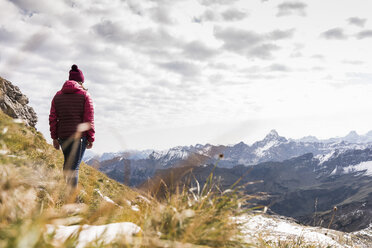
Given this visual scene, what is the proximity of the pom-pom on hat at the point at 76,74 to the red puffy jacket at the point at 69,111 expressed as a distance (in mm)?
559

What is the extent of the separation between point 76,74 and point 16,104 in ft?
112

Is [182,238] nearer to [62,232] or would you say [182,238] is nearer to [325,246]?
[62,232]

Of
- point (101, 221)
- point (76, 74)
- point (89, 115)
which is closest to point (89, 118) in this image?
point (89, 115)

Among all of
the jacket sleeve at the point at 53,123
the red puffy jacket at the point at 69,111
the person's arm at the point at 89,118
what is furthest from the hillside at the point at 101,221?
the jacket sleeve at the point at 53,123

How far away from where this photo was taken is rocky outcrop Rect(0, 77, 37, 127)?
31375 mm

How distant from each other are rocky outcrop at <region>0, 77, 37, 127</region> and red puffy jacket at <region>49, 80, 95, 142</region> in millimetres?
29065

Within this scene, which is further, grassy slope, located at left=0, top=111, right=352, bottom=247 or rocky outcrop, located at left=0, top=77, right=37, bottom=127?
rocky outcrop, located at left=0, top=77, right=37, bottom=127

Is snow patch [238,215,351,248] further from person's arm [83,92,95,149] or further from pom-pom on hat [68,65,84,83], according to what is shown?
pom-pom on hat [68,65,84,83]

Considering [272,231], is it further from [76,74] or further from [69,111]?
[76,74]

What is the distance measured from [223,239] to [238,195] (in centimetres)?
93

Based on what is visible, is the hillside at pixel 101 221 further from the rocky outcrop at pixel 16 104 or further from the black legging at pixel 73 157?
the rocky outcrop at pixel 16 104

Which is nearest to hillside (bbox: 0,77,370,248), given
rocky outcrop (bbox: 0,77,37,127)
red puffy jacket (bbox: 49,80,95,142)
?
red puffy jacket (bbox: 49,80,95,142)

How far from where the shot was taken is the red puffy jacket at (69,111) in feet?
23.5

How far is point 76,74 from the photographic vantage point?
314 inches
